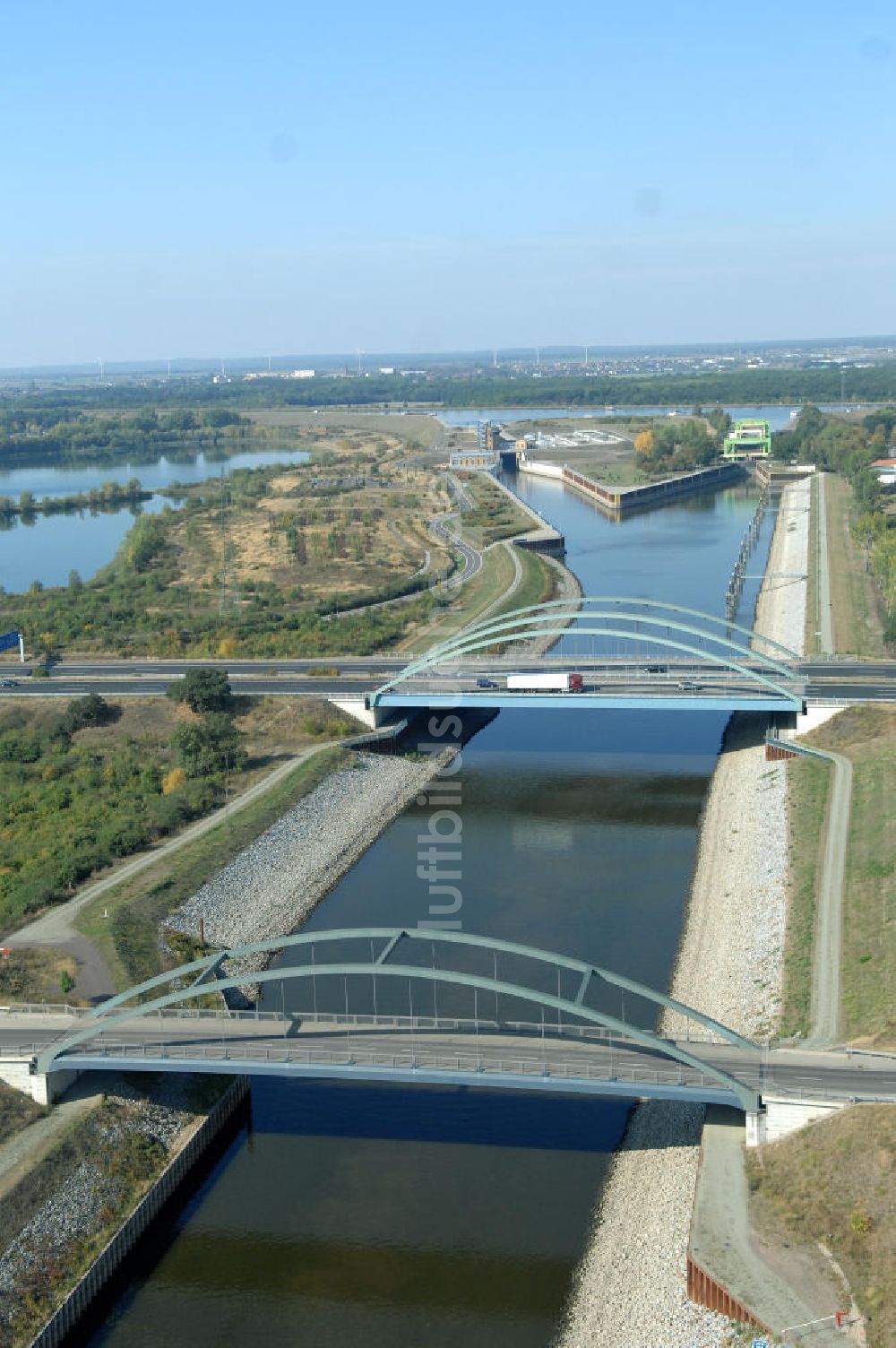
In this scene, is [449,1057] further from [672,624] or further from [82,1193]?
[672,624]

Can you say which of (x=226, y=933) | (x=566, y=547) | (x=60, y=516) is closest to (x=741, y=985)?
(x=226, y=933)

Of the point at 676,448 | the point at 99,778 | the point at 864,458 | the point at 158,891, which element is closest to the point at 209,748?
the point at 99,778

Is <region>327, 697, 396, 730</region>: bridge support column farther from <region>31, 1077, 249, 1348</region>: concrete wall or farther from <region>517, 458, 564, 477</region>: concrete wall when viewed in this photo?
<region>517, 458, 564, 477</region>: concrete wall

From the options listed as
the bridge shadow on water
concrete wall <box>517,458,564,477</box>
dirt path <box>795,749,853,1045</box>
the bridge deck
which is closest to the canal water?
the bridge shadow on water

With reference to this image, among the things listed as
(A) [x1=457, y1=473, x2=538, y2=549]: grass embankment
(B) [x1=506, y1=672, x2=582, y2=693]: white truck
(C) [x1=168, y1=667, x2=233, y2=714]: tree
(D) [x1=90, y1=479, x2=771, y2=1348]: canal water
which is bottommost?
(D) [x1=90, y1=479, x2=771, y2=1348]: canal water

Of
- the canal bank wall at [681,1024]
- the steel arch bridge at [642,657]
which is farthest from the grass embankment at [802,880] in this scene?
the steel arch bridge at [642,657]

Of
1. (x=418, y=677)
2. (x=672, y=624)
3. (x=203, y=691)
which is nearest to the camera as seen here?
(x=672, y=624)
